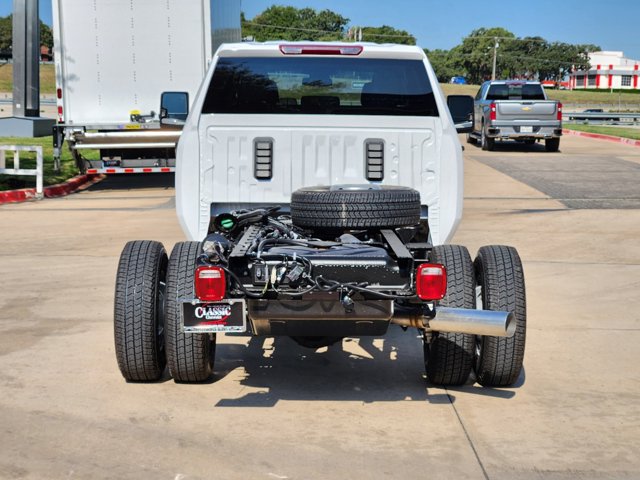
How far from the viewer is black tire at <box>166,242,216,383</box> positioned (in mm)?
5652

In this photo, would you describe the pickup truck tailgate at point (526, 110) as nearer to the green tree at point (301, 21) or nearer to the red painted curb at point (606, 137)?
the red painted curb at point (606, 137)

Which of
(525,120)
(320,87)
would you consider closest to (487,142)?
(525,120)

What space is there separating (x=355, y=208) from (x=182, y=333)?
4.03ft

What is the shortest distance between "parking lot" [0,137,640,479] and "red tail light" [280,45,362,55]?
2.08 metres

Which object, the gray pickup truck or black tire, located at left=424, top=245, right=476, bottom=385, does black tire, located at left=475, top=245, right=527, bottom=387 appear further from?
the gray pickup truck

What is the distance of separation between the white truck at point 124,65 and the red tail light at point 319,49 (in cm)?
1051

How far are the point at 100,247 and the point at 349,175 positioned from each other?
215 inches

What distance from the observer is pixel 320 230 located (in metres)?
6.02

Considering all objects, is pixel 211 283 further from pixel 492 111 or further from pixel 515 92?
pixel 515 92

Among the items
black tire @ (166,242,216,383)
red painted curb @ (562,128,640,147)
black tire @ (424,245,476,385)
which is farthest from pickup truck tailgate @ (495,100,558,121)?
black tire @ (166,242,216,383)

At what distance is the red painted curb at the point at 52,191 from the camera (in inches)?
638

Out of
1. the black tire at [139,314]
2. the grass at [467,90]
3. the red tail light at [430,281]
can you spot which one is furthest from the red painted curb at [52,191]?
the grass at [467,90]

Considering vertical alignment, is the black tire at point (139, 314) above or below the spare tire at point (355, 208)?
below

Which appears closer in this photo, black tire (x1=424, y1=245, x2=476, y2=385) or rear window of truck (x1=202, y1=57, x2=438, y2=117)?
black tire (x1=424, y1=245, x2=476, y2=385)
